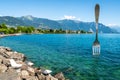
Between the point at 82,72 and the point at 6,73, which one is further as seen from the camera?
the point at 82,72

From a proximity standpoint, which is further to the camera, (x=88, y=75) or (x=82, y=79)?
(x=88, y=75)

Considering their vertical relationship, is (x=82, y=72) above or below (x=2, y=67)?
below

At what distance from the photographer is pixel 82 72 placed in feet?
133

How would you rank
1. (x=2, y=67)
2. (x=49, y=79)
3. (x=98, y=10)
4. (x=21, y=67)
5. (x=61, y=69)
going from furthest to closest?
(x=61, y=69)
(x=21, y=67)
(x=49, y=79)
(x=2, y=67)
(x=98, y=10)

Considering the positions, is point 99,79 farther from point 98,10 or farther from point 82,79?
point 98,10

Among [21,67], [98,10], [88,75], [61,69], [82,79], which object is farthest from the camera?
[61,69]

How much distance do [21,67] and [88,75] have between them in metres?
12.5

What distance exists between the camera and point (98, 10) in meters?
20.4

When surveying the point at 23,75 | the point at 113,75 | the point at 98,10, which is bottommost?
the point at 113,75

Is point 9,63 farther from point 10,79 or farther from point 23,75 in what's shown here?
point 10,79

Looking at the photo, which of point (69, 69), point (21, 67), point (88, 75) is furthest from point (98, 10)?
point (69, 69)

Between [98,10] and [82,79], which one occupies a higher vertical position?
[98,10]

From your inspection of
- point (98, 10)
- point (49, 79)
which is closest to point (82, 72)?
point (49, 79)

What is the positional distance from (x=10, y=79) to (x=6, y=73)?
1988 mm
